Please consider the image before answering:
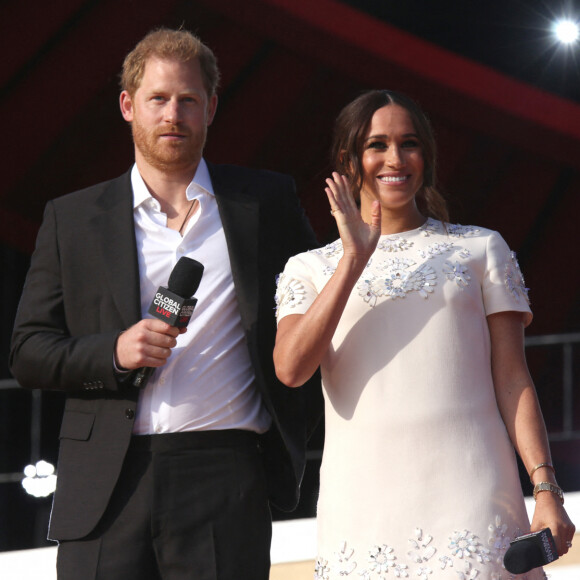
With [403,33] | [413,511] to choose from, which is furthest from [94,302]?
[403,33]

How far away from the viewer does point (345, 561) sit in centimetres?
158

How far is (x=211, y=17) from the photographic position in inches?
159

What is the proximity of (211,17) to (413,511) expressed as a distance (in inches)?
117

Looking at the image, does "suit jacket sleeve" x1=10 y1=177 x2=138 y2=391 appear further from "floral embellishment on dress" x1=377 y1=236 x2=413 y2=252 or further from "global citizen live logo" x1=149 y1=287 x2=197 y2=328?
"floral embellishment on dress" x1=377 y1=236 x2=413 y2=252

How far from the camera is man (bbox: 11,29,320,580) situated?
1786 millimetres

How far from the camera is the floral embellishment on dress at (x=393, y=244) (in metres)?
1.73

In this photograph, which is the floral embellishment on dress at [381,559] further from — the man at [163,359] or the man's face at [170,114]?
the man's face at [170,114]

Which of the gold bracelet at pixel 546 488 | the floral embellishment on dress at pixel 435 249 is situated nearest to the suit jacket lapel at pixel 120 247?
the floral embellishment on dress at pixel 435 249

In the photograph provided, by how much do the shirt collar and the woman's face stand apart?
0.41 m

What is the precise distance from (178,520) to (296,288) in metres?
0.50

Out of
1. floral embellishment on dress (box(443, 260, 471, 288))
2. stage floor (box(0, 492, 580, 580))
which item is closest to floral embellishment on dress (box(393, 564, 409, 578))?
floral embellishment on dress (box(443, 260, 471, 288))

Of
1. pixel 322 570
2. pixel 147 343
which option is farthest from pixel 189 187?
pixel 322 570

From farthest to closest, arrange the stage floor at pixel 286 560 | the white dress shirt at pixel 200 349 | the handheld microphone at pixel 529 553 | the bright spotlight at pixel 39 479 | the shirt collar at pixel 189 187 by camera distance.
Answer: the bright spotlight at pixel 39 479
the stage floor at pixel 286 560
the shirt collar at pixel 189 187
the white dress shirt at pixel 200 349
the handheld microphone at pixel 529 553

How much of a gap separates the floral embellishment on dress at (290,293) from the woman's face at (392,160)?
0.21 metres
